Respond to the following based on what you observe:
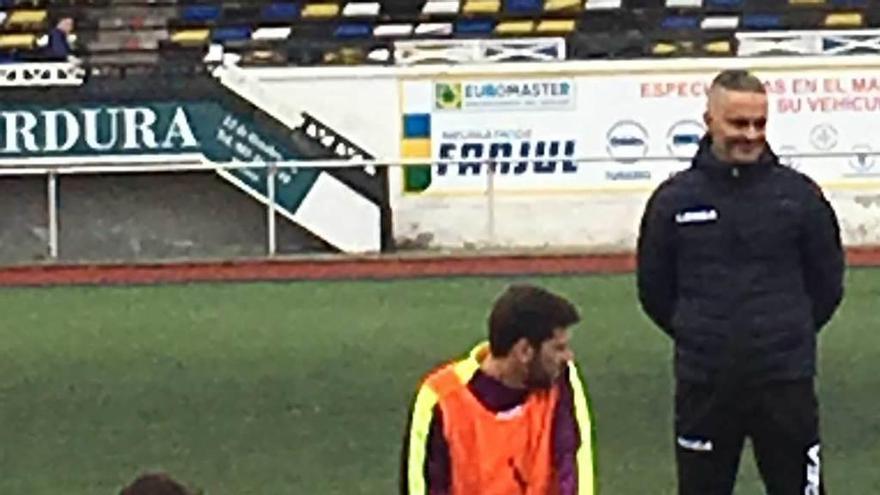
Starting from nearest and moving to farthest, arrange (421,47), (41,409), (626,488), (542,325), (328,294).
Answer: (542,325), (626,488), (41,409), (328,294), (421,47)

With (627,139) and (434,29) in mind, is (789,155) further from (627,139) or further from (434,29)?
(434,29)

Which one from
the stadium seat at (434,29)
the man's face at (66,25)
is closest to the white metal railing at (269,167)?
the man's face at (66,25)

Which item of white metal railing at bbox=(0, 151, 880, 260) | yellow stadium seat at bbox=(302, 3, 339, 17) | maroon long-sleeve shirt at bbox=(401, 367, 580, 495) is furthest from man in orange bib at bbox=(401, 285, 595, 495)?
yellow stadium seat at bbox=(302, 3, 339, 17)

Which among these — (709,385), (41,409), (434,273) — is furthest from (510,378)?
(434,273)

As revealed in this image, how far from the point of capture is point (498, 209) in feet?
70.4

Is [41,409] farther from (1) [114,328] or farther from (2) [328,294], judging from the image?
(2) [328,294]

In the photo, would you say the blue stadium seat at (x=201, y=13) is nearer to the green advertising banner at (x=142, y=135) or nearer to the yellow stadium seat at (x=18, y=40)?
the yellow stadium seat at (x=18, y=40)

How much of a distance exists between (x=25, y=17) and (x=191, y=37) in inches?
79.3

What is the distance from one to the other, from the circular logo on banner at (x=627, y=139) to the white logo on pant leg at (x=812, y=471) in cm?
1497

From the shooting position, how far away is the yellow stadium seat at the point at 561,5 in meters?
28.6

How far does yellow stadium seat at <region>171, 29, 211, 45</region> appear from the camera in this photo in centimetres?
2823

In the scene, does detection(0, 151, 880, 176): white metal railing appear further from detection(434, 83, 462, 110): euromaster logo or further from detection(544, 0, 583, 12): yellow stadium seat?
detection(544, 0, 583, 12): yellow stadium seat

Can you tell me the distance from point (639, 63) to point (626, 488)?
1278 centimetres

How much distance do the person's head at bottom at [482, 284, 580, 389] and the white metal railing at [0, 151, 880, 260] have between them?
1526cm
